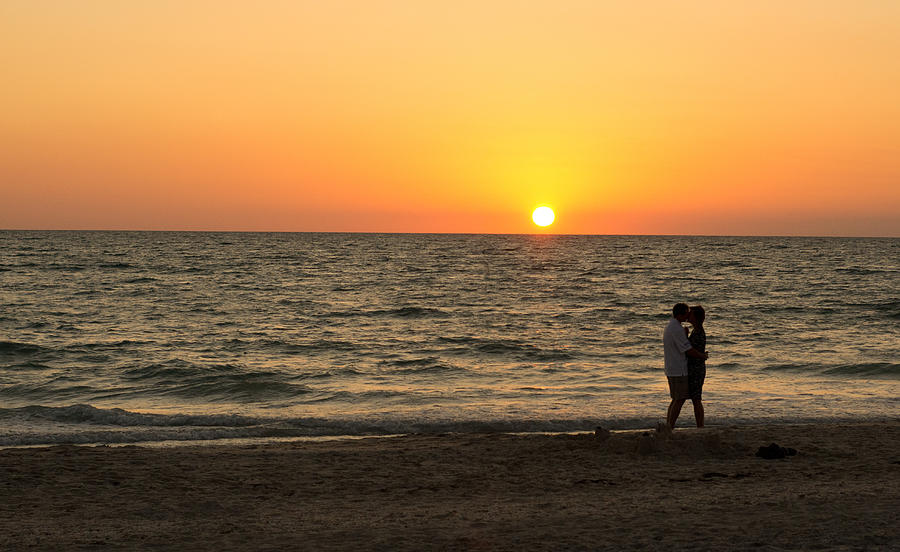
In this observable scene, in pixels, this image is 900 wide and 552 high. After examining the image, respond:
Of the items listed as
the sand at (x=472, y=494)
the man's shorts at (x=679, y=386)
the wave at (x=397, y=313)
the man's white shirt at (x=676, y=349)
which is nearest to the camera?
the sand at (x=472, y=494)

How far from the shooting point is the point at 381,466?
973cm

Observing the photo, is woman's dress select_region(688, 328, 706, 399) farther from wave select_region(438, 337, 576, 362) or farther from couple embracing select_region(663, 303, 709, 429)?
wave select_region(438, 337, 576, 362)

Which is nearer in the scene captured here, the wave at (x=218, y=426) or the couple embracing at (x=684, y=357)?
the couple embracing at (x=684, y=357)

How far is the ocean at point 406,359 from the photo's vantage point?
13.5 meters

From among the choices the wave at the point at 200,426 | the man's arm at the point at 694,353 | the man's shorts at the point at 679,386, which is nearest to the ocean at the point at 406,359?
the wave at the point at 200,426

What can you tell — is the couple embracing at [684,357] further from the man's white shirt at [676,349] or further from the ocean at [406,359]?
the ocean at [406,359]

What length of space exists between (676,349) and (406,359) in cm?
1077

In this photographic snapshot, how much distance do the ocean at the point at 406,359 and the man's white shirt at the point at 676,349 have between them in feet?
7.04

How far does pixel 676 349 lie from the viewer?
11047mm

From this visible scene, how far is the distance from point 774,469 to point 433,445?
4228 millimetres

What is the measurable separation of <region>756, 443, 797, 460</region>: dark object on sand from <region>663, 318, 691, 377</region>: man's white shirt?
1.56 metres

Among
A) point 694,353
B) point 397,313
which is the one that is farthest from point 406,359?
point 397,313

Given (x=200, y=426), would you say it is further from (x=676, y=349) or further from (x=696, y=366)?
(x=696, y=366)

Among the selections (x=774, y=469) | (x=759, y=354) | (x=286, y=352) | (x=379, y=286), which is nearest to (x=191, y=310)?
(x=286, y=352)
